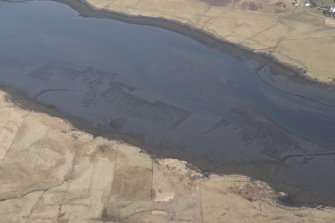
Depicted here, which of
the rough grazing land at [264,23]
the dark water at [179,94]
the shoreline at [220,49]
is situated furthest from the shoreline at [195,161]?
the rough grazing land at [264,23]

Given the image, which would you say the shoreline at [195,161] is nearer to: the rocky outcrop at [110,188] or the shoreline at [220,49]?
the shoreline at [220,49]

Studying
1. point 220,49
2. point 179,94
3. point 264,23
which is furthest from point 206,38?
point 179,94

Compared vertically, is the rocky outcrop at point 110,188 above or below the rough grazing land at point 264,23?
below

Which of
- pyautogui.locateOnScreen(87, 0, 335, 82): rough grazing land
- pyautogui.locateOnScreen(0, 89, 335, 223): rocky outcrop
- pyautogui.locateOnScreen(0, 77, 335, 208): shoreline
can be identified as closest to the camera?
pyautogui.locateOnScreen(0, 89, 335, 223): rocky outcrop

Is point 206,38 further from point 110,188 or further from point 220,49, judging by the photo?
point 110,188

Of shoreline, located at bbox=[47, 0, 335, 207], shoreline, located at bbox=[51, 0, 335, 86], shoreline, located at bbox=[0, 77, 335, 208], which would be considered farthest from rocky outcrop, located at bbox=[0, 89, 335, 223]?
shoreline, located at bbox=[51, 0, 335, 86]

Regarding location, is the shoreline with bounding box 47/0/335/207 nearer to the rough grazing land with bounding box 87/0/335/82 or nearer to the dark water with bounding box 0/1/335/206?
the dark water with bounding box 0/1/335/206

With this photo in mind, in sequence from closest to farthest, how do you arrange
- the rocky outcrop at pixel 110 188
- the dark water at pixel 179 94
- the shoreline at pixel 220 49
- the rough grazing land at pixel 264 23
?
1. the rocky outcrop at pixel 110 188
2. the shoreline at pixel 220 49
3. the dark water at pixel 179 94
4. the rough grazing land at pixel 264 23

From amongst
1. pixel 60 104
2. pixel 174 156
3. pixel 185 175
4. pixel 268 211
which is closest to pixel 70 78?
pixel 60 104
